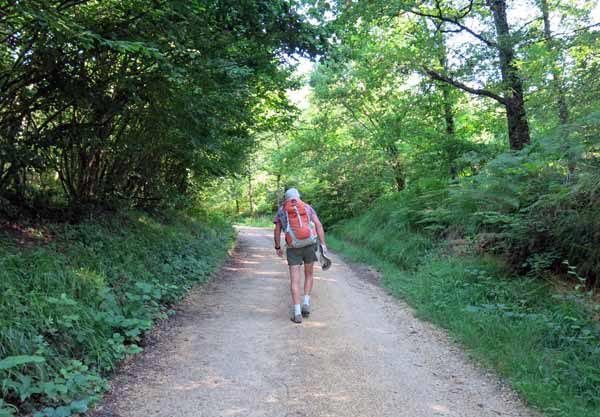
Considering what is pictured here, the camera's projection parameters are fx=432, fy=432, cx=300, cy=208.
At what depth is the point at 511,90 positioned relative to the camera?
9.99 metres

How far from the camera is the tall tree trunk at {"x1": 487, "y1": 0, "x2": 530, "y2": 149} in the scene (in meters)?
9.88

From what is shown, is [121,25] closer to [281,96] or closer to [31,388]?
[31,388]

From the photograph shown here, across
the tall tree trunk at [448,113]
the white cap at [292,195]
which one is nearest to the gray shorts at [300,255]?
the white cap at [292,195]

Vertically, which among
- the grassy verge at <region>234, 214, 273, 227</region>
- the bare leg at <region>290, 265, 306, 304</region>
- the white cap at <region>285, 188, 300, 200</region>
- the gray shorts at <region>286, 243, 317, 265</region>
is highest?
the white cap at <region>285, 188, 300, 200</region>

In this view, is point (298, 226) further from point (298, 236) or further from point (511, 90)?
point (511, 90)

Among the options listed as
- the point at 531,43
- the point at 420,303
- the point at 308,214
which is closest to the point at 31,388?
the point at 308,214

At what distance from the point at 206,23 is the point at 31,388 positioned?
16.5ft

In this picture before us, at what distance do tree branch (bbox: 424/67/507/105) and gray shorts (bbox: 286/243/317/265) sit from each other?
6.96 m

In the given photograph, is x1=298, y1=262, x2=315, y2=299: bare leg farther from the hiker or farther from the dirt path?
the dirt path

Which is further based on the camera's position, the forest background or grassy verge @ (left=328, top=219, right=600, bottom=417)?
the forest background

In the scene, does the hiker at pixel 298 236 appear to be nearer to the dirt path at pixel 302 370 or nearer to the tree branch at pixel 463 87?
the dirt path at pixel 302 370

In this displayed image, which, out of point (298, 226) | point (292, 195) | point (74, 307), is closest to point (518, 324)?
point (298, 226)

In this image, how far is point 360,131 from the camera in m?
20.4

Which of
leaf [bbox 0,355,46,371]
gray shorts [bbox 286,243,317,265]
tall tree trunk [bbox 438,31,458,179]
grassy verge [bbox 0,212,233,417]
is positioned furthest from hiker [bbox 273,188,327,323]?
tall tree trunk [bbox 438,31,458,179]
